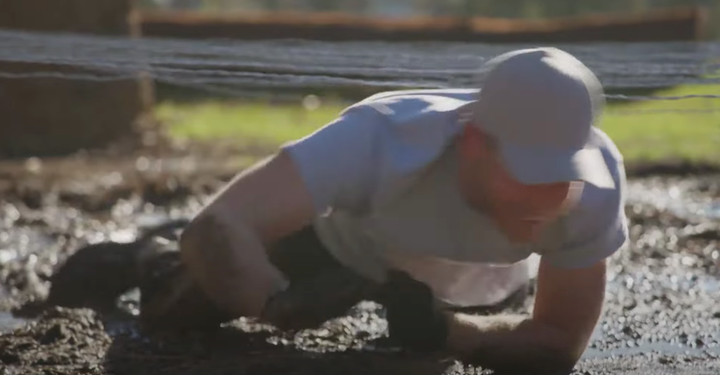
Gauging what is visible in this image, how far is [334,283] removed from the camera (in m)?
2.66

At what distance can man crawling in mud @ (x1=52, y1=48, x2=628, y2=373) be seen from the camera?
2.33 meters

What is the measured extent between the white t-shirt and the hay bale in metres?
5.37

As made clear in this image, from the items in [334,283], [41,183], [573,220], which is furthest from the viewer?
[41,183]

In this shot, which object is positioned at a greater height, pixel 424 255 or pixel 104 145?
pixel 424 255

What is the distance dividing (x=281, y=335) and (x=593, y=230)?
2.32 ft

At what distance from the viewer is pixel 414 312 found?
2602 millimetres

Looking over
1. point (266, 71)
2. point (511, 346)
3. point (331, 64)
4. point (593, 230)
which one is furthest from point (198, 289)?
point (266, 71)

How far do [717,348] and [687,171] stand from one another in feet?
12.4

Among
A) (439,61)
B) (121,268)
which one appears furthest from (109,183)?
(121,268)

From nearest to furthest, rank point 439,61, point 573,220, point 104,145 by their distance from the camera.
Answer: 1. point 573,220
2. point 439,61
3. point 104,145

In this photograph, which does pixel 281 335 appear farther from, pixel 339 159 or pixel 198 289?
pixel 339 159

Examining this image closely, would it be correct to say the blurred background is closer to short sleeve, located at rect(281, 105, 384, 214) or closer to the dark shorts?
the dark shorts

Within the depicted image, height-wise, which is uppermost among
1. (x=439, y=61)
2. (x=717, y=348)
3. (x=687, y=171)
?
(x=439, y=61)

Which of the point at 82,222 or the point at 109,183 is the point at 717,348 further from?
the point at 109,183
